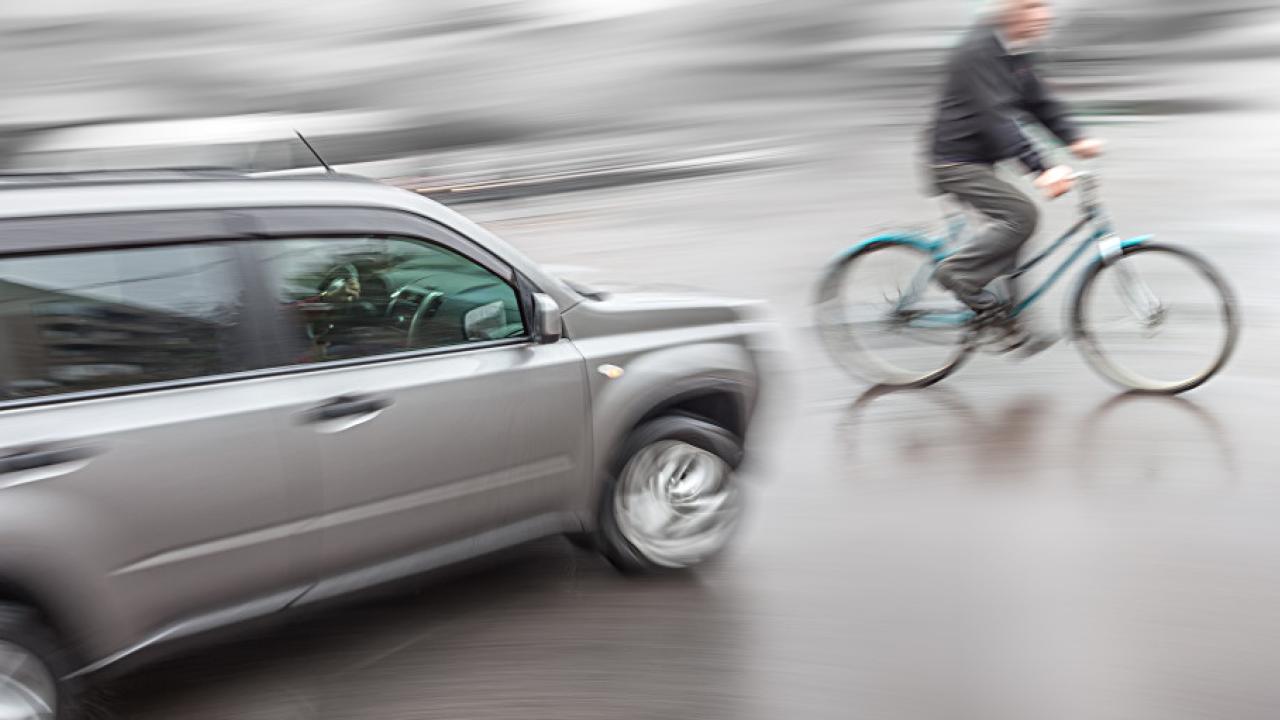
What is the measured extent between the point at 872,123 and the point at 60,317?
1569 centimetres

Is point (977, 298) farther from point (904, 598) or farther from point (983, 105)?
point (904, 598)

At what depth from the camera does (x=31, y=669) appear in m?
3.24

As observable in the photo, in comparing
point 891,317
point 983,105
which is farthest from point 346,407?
point 983,105

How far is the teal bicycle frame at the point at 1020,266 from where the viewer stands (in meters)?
6.62

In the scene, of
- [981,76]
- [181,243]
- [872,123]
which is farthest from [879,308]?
[872,123]

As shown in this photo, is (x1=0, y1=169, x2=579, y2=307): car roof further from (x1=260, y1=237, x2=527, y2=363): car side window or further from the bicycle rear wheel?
the bicycle rear wheel

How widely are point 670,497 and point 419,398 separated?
112cm

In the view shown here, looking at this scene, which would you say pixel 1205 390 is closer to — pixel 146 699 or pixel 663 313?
pixel 663 313

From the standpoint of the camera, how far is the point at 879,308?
6973 millimetres

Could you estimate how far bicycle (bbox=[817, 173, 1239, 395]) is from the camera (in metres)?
6.49

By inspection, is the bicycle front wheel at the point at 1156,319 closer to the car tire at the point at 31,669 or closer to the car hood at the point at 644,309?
the car hood at the point at 644,309

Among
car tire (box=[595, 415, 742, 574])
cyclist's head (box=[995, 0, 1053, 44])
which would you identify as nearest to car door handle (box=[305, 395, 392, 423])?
car tire (box=[595, 415, 742, 574])

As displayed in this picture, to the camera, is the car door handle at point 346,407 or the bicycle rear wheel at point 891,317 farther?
the bicycle rear wheel at point 891,317

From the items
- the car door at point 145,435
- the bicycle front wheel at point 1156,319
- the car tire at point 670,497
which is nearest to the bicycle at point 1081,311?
the bicycle front wheel at point 1156,319
